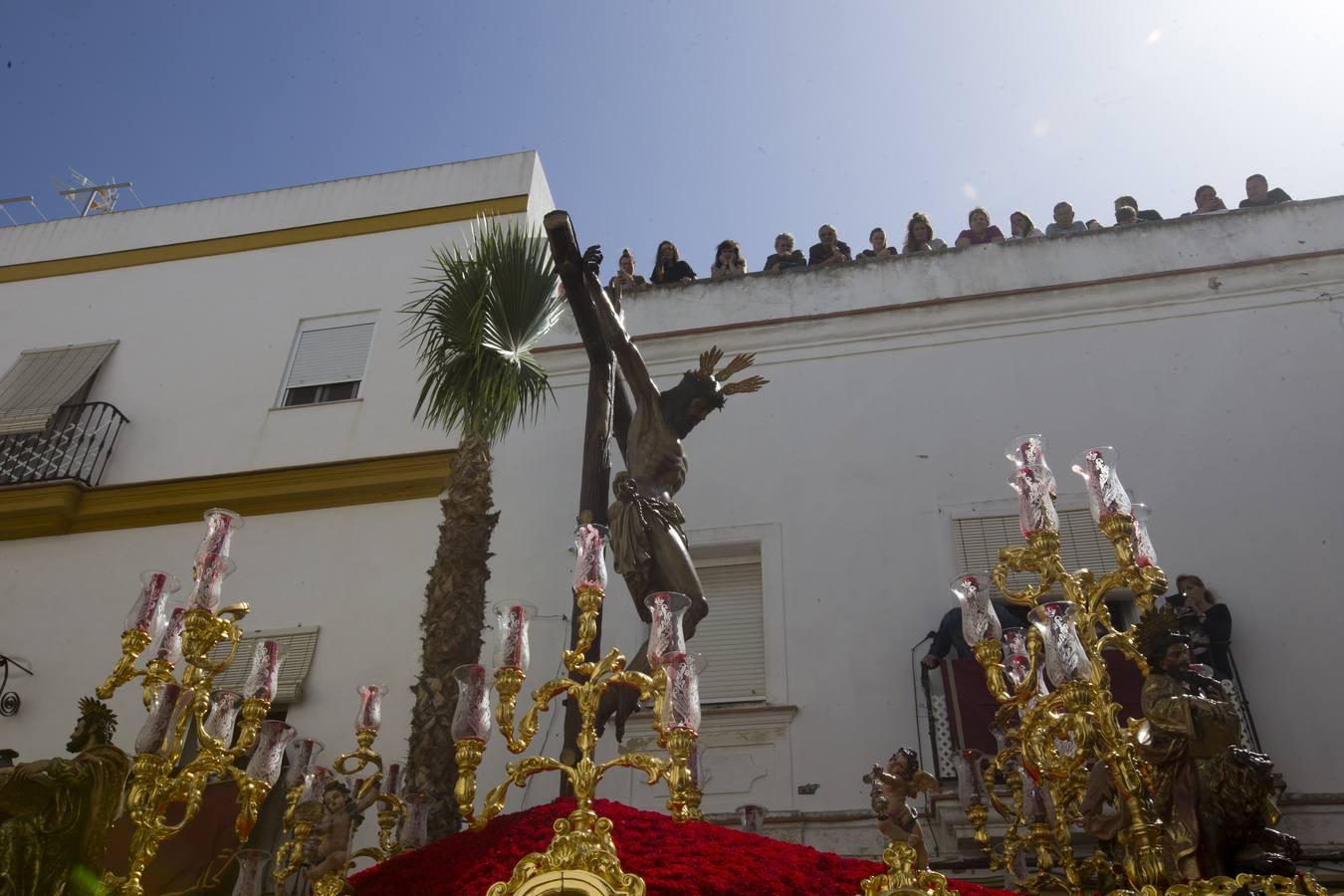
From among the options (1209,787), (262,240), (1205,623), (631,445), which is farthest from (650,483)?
(262,240)

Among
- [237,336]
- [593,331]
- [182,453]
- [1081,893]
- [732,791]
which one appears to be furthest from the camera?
[237,336]

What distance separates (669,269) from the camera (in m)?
11.7

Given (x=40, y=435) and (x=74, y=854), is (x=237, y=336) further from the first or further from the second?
(x=74, y=854)

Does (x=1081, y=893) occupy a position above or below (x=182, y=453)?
below

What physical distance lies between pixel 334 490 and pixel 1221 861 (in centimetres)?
830

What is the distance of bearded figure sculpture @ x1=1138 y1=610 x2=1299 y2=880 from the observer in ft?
12.7

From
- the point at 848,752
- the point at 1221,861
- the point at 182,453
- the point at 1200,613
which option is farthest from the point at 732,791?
the point at 182,453

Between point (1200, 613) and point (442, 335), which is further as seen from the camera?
point (442, 335)

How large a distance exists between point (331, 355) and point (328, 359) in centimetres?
6

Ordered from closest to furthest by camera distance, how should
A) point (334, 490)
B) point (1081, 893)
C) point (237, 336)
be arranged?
point (1081, 893)
point (334, 490)
point (237, 336)

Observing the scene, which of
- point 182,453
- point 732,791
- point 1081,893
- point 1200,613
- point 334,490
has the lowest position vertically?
point 1081,893

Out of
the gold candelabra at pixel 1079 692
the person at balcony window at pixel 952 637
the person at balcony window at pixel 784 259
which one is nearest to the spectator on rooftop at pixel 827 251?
the person at balcony window at pixel 784 259

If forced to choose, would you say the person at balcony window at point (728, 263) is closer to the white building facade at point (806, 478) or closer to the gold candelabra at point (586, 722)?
the white building facade at point (806, 478)

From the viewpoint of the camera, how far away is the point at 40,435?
38.0 ft
